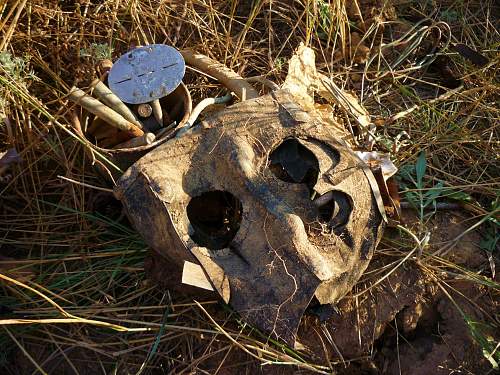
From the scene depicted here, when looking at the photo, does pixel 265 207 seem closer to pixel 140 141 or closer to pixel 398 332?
pixel 140 141

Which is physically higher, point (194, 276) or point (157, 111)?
point (157, 111)

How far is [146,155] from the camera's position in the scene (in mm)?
2252

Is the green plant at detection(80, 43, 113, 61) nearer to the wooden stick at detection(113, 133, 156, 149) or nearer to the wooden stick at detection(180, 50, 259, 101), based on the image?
the wooden stick at detection(180, 50, 259, 101)

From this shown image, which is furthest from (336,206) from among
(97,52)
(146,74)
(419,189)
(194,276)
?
(97,52)

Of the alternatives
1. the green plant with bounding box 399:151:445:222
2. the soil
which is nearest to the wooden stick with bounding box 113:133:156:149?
the soil

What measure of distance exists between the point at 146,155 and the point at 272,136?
51 cm

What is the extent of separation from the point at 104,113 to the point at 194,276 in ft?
2.74

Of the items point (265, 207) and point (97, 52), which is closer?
point (265, 207)

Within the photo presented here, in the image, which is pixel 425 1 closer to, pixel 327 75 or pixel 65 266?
pixel 327 75

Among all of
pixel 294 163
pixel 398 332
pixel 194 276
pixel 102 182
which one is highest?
pixel 294 163

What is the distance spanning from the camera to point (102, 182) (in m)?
2.62

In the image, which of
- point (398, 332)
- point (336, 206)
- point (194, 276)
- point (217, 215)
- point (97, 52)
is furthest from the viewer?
point (97, 52)

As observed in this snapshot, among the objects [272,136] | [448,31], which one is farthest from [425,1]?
[272,136]

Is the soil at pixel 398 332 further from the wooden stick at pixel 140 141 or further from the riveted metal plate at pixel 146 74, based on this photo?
the riveted metal plate at pixel 146 74
